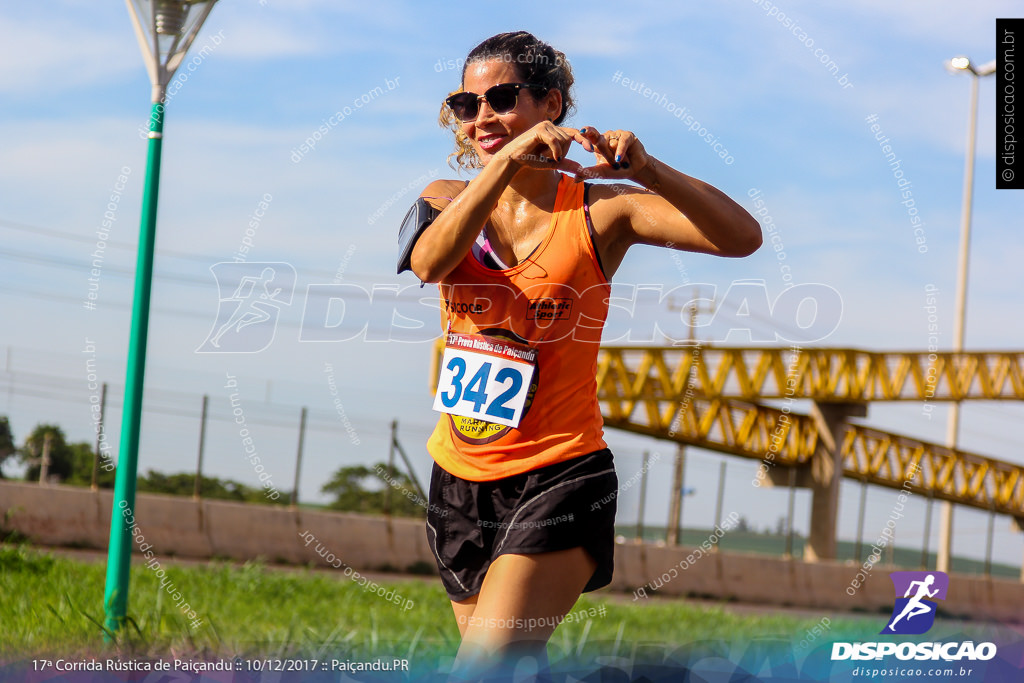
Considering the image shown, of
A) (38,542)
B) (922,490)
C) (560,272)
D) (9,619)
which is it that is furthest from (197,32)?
(922,490)

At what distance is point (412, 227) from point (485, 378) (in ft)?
1.39

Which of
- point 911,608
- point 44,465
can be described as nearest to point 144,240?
point 911,608

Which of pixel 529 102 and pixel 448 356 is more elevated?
pixel 529 102

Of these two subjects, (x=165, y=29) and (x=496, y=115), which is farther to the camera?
(x=165, y=29)

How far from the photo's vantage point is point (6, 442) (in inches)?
431

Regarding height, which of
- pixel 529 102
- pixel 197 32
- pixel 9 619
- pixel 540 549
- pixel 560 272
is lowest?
pixel 9 619

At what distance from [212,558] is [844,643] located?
8.83 metres

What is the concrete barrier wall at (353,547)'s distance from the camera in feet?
33.6

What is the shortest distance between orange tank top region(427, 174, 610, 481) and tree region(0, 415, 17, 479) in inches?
388

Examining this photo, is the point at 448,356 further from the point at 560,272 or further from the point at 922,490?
the point at 922,490

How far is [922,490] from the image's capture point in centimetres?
2022

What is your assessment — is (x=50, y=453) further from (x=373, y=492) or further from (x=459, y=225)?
(x=459, y=225)

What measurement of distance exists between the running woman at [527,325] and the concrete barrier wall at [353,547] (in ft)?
22.1

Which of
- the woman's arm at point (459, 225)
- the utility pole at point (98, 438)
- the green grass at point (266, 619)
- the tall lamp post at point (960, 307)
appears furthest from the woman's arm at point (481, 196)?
the tall lamp post at point (960, 307)
